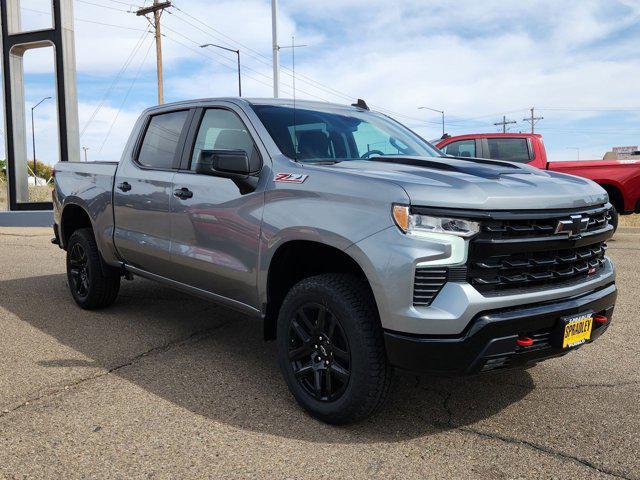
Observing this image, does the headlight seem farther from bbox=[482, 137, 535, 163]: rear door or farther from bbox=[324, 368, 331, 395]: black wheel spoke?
bbox=[482, 137, 535, 163]: rear door

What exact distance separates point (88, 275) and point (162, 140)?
64.8 inches

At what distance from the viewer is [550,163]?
11.6 metres

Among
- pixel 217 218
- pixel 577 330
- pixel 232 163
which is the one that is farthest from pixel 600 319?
pixel 217 218

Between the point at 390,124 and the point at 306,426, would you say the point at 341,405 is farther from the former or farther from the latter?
the point at 390,124

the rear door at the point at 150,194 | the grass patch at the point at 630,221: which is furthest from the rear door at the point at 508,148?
the rear door at the point at 150,194

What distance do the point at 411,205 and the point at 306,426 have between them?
1350 mm

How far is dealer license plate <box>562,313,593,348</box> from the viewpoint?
314 cm

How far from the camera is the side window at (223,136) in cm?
402

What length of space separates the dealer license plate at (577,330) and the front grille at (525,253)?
0.63 feet

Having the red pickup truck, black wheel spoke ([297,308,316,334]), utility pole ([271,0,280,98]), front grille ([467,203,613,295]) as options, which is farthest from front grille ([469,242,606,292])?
utility pole ([271,0,280,98])

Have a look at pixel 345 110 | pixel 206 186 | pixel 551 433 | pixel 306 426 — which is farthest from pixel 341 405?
pixel 345 110

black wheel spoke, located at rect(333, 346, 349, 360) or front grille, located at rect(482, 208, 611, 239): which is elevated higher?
front grille, located at rect(482, 208, 611, 239)

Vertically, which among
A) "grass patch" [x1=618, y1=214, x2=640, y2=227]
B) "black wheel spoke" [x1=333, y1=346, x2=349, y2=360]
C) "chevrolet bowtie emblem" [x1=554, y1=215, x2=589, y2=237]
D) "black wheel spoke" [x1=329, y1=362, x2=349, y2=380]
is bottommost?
"grass patch" [x1=618, y1=214, x2=640, y2=227]

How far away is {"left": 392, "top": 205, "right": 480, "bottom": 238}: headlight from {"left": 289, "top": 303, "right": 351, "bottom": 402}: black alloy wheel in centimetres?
64
